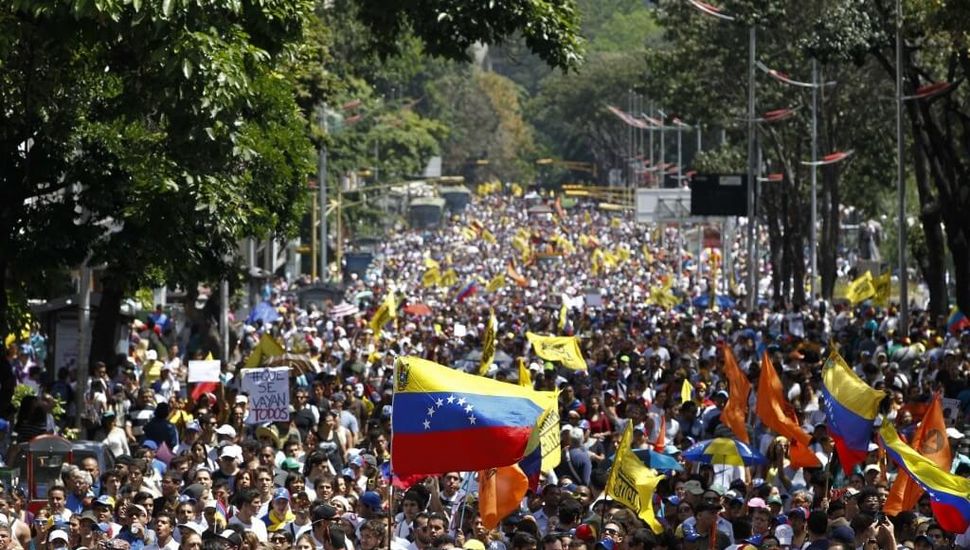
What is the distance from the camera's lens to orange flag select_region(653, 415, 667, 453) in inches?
748

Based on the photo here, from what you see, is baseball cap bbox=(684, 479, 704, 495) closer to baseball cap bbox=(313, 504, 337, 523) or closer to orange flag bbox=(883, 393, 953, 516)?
orange flag bbox=(883, 393, 953, 516)

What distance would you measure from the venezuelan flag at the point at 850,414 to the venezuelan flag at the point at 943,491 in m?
1.95

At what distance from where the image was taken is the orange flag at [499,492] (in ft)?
47.7

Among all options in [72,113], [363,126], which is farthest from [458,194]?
[72,113]

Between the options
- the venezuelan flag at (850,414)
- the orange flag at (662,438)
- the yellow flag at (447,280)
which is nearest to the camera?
the venezuelan flag at (850,414)

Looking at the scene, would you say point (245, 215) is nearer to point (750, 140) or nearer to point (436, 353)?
point (436, 353)

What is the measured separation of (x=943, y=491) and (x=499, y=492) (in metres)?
2.80

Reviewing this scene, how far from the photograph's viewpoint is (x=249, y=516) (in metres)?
14.5

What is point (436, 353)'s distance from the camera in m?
31.5

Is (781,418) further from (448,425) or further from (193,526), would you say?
(193,526)

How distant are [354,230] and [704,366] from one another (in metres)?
73.4

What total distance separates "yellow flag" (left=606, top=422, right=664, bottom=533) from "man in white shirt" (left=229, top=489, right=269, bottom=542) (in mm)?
2152

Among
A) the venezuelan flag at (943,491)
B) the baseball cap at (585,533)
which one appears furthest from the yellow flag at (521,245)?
the venezuelan flag at (943,491)

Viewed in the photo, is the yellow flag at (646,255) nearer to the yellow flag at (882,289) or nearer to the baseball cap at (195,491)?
the yellow flag at (882,289)
